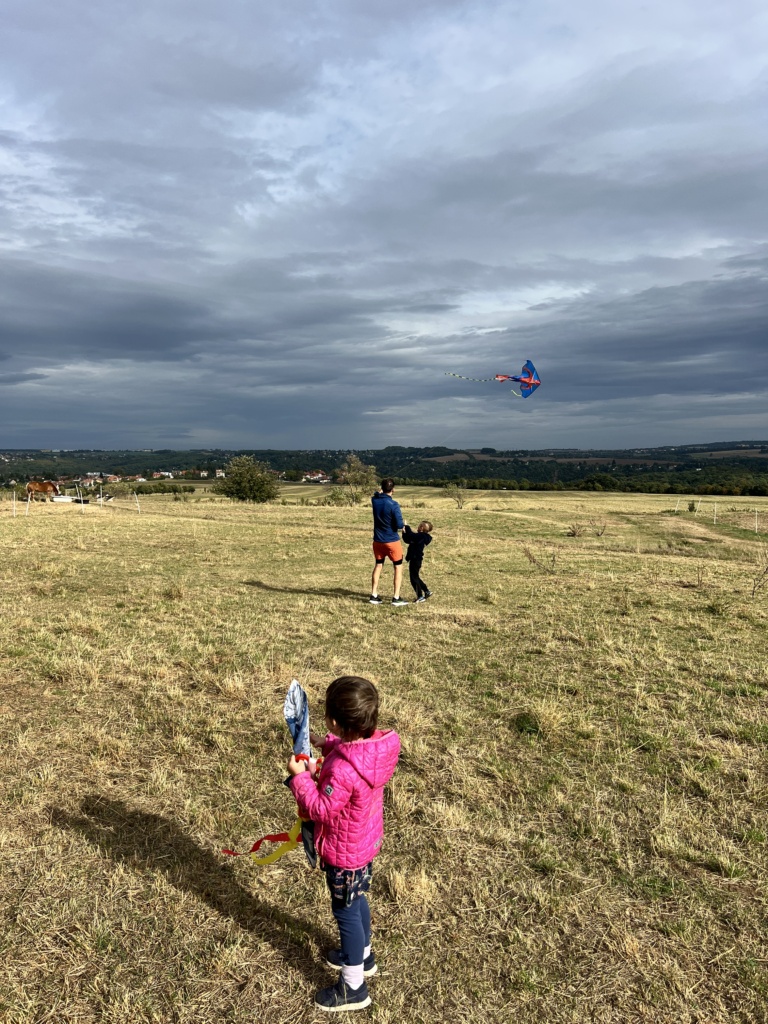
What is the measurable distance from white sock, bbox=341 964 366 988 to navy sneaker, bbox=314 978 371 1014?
3 centimetres

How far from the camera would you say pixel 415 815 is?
459cm

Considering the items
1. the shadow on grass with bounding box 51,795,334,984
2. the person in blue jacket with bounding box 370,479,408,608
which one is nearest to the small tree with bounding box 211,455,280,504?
the person in blue jacket with bounding box 370,479,408,608

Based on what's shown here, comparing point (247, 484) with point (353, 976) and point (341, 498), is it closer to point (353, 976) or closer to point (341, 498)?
point (341, 498)

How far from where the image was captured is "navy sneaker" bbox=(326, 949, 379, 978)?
3.16 m

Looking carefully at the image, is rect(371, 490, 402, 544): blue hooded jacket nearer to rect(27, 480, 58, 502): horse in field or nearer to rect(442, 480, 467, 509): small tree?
rect(442, 480, 467, 509): small tree

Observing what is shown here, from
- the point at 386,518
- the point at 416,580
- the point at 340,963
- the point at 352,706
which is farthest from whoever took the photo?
the point at 416,580

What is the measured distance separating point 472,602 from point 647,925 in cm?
879

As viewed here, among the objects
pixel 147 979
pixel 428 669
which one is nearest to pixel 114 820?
pixel 147 979

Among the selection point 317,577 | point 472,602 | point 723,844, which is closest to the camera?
point 723,844

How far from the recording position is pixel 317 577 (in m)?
15.0

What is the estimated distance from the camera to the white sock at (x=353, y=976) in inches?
117

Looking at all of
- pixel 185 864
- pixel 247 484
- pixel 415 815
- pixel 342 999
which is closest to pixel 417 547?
pixel 415 815

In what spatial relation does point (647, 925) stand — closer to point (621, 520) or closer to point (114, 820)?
point (114, 820)

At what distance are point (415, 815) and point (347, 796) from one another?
6.44ft
